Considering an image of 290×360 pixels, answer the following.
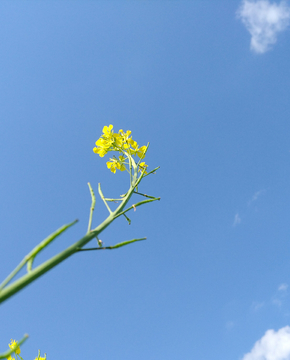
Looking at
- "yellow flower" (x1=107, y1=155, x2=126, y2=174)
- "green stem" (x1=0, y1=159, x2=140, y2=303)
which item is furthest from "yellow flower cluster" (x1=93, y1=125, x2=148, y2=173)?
"green stem" (x1=0, y1=159, x2=140, y2=303)

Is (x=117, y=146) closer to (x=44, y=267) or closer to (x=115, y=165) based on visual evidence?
(x=115, y=165)

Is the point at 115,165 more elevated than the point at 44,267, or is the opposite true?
the point at 115,165

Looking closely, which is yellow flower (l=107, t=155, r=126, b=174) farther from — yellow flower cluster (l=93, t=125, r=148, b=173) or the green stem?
the green stem

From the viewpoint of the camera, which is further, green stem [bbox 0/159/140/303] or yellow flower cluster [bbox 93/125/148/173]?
yellow flower cluster [bbox 93/125/148/173]

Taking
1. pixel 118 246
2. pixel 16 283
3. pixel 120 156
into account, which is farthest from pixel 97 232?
pixel 120 156

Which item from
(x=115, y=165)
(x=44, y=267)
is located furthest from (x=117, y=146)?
(x=44, y=267)

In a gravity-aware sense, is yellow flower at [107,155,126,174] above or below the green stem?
above

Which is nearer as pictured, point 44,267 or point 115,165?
point 44,267

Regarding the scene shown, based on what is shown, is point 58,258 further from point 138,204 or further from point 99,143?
point 99,143

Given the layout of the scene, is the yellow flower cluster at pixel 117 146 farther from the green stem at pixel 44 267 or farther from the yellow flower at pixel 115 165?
the green stem at pixel 44 267
